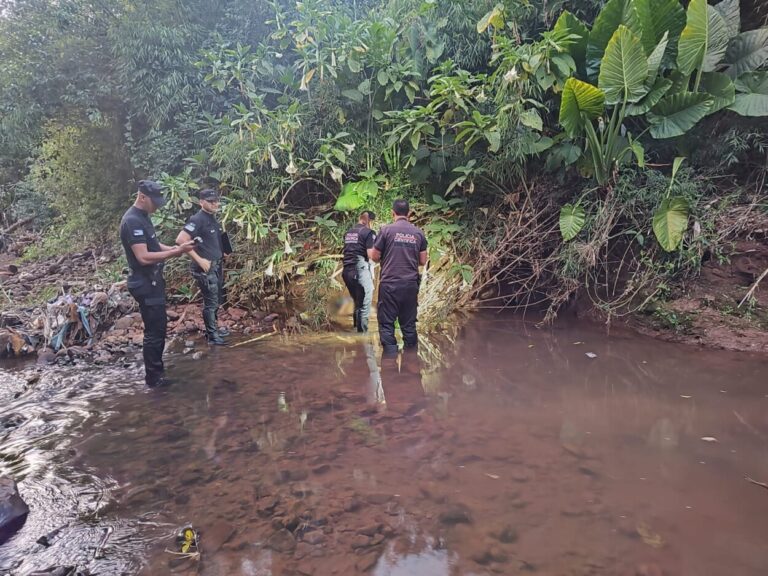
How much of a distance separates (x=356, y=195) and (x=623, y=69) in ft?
13.1

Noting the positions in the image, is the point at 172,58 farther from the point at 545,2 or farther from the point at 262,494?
the point at 262,494

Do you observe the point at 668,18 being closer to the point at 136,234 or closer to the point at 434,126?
the point at 434,126

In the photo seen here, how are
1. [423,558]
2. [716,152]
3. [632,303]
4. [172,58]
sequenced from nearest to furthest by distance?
[423,558], [716,152], [632,303], [172,58]

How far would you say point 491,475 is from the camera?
2850mm

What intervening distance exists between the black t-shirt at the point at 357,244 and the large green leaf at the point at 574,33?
11.5ft

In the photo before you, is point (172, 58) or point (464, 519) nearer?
point (464, 519)

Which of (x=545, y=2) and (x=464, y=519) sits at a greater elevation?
(x=545, y=2)

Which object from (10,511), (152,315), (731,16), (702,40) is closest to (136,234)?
(152,315)

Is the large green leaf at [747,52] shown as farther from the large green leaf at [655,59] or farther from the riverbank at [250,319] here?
the riverbank at [250,319]

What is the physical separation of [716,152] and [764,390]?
326 cm

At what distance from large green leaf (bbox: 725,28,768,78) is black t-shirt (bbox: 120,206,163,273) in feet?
22.6

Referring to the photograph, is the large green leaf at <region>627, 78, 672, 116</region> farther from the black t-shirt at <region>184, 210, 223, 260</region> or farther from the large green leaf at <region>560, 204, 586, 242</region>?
the black t-shirt at <region>184, 210, 223, 260</region>

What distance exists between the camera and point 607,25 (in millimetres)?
5891

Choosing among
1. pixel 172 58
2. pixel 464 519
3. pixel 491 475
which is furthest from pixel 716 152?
pixel 172 58
